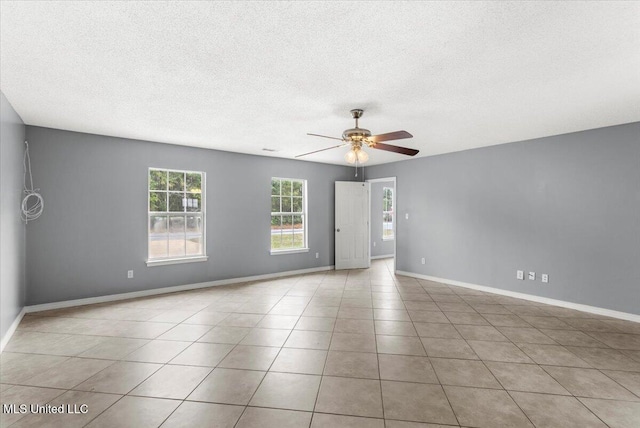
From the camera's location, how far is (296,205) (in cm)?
657

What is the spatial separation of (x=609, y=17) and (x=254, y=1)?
2.04m

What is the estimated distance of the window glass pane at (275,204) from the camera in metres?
6.20

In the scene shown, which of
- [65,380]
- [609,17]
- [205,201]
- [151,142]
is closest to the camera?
[609,17]

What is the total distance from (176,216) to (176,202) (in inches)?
9.5

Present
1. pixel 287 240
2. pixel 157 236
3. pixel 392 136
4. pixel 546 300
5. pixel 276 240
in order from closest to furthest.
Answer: pixel 392 136, pixel 546 300, pixel 157 236, pixel 276 240, pixel 287 240

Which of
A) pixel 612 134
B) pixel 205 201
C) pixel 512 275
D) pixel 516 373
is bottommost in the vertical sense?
pixel 516 373

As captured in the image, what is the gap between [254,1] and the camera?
161 cm

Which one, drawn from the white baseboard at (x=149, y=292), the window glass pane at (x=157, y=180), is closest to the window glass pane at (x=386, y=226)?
the white baseboard at (x=149, y=292)

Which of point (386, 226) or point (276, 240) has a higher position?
point (386, 226)

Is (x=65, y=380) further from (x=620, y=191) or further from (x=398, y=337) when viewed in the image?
(x=620, y=191)

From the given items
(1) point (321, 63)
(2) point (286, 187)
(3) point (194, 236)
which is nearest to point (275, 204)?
(2) point (286, 187)

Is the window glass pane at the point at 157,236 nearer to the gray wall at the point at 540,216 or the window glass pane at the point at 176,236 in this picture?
the window glass pane at the point at 176,236

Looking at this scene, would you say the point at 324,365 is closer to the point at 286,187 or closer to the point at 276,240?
the point at 276,240

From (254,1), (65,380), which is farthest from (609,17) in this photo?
(65,380)
